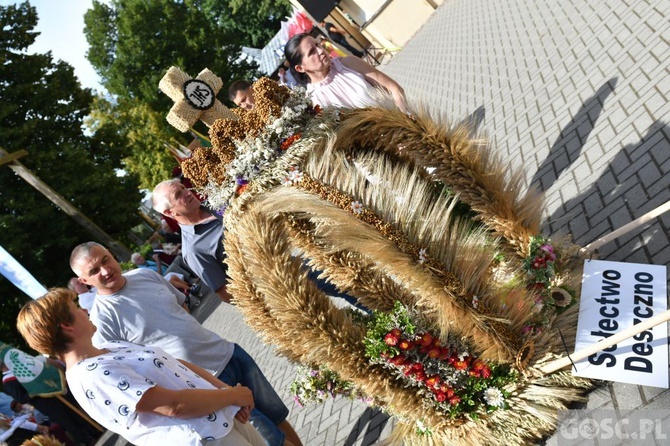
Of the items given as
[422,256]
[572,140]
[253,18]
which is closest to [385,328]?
[422,256]

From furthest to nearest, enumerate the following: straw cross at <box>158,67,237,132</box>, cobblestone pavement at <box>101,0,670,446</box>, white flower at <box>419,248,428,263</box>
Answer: straw cross at <box>158,67,237,132</box>, cobblestone pavement at <box>101,0,670,446</box>, white flower at <box>419,248,428,263</box>

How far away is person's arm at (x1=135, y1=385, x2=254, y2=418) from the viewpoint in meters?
2.64

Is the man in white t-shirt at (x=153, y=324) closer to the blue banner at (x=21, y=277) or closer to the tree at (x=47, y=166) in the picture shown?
the blue banner at (x=21, y=277)

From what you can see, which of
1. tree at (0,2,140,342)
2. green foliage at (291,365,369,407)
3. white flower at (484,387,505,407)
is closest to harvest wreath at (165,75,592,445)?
white flower at (484,387,505,407)

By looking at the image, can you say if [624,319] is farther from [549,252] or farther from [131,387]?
[131,387]

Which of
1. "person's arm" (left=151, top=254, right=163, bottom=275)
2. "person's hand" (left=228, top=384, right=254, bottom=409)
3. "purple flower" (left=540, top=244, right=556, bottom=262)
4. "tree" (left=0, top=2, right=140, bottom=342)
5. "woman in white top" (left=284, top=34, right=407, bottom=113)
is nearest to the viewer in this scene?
"person's hand" (left=228, top=384, right=254, bottom=409)

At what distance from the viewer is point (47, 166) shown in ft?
63.9

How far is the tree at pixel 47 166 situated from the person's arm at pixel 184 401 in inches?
655

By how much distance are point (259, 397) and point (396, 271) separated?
160 cm

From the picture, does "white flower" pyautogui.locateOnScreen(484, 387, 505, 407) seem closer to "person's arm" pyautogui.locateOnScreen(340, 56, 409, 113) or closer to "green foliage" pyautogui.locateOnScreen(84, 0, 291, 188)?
"person's arm" pyautogui.locateOnScreen(340, 56, 409, 113)

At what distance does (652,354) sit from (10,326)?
717 inches

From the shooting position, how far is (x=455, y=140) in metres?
3.42

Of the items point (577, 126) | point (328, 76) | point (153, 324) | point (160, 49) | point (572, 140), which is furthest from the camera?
point (160, 49)

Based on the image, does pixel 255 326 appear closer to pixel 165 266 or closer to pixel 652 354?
pixel 652 354
